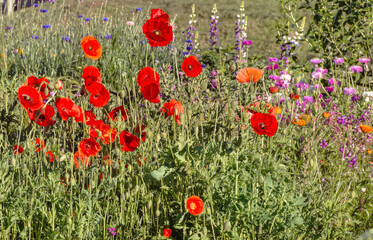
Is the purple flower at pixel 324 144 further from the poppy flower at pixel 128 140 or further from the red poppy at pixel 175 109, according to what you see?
the poppy flower at pixel 128 140

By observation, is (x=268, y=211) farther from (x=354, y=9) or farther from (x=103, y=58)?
(x=354, y=9)

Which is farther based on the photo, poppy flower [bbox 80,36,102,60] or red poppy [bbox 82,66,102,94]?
poppy flower [bbox 80,36,102,60]

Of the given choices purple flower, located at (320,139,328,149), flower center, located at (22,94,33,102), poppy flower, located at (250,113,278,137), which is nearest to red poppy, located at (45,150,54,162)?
flower center, located at (22,94,33,102)

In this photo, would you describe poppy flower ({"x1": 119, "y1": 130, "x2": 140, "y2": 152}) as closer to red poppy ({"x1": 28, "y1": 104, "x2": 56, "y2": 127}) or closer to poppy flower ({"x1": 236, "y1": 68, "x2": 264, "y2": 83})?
red poppy ({"x1": 28, "y1": 104, "x2": 56, "y2": 127})

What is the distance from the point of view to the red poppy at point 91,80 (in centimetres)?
186

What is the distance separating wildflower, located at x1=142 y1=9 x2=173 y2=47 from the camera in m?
1.79

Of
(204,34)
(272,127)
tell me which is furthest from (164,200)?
(204,34)

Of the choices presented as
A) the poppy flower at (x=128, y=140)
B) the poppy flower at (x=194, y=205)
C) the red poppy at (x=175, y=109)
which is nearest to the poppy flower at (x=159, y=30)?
the red poppy at (x=175, y=109)

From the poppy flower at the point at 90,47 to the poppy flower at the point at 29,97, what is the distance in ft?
1.39

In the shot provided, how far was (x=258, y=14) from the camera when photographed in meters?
14.7

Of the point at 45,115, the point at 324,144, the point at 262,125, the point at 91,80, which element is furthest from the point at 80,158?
the point at 324,144

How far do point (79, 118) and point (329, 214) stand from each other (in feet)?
3.97

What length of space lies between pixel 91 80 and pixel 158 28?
40cm

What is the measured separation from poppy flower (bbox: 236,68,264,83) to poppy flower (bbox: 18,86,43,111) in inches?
34.5
